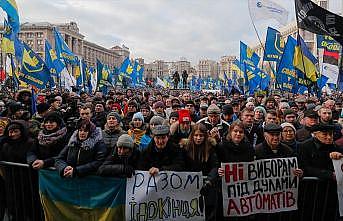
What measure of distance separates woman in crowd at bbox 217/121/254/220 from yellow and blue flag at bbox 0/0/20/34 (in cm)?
945

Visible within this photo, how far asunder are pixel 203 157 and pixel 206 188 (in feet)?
1.26

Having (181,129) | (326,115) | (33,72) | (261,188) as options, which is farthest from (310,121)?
(33,72)

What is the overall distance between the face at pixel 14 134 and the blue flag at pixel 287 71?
32.8 feet

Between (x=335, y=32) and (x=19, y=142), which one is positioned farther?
(x=335, y=32)

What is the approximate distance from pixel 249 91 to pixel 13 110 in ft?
52.3

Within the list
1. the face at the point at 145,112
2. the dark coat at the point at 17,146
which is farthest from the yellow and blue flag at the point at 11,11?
the dark coat at the point at 17,146

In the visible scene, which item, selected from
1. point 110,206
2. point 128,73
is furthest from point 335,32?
point 128,73

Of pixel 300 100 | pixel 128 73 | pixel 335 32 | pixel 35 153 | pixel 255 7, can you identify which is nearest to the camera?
pixel 35 153

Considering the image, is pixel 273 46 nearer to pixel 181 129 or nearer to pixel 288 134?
pixel 288 134

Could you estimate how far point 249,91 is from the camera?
850 inches

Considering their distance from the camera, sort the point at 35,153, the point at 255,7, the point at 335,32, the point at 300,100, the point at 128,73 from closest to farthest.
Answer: the point at 35,153 < the point at 335,32 < the point at 300,100 < the point at 255,7 < the point at 128,73

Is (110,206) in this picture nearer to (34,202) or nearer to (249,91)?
(34,202)

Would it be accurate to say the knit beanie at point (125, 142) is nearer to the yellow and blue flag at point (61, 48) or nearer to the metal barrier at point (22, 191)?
the metal barrier at point (22, 191)

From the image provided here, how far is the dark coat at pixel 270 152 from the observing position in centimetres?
497
